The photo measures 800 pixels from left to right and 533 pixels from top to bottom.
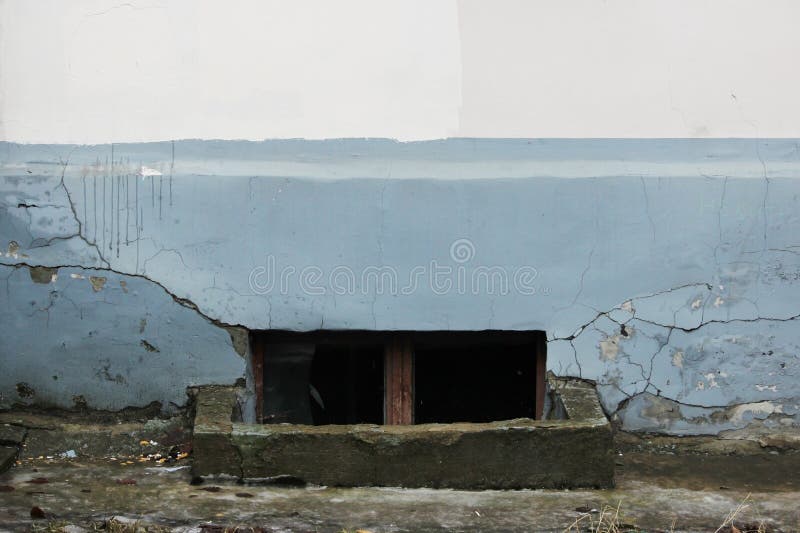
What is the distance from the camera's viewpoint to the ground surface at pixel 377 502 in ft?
11.0

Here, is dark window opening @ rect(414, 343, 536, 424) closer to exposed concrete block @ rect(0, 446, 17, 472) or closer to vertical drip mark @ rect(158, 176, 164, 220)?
vertical drip mark @ rect(158, 176, 164, 220)

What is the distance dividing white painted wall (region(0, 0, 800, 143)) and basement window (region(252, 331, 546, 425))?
37.3 inches

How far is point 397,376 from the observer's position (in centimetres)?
456

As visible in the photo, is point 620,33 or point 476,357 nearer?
point 620,33

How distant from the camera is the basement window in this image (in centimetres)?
455

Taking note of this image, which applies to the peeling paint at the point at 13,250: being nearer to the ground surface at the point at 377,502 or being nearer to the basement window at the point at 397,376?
the ground surface at the point at 377,502

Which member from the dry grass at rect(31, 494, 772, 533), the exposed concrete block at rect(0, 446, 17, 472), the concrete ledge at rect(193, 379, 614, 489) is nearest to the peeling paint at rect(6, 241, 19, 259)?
the exposed concrete block at rect(0, 446, 17, 472)

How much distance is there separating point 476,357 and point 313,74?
1474 mm

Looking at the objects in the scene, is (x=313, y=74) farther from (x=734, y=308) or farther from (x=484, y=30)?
(x=734, y=308)

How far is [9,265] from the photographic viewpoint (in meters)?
4.31

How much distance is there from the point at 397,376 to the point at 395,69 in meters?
1.38

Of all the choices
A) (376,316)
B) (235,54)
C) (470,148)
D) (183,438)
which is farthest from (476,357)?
(235,54)

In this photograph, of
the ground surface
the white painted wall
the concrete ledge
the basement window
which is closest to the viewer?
the ground surface

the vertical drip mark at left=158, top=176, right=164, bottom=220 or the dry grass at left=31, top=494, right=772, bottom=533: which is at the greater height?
the vertical drip mark at left=158, top=176, right=164, bottom=220
